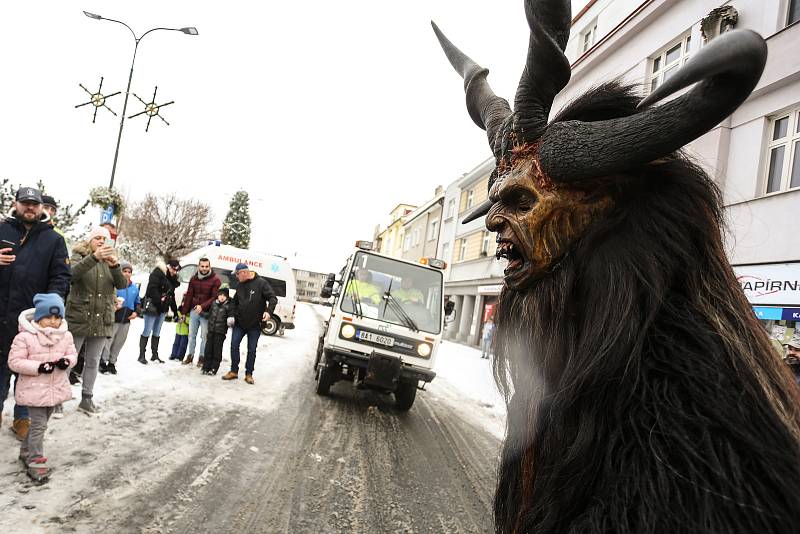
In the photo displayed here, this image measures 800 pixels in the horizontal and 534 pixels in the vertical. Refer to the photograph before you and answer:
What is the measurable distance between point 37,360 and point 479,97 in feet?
13.0

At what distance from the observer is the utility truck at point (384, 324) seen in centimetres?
735

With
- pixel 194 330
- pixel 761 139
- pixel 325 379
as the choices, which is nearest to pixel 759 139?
pixel 761 139

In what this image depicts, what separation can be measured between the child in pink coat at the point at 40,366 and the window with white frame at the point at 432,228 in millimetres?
35550

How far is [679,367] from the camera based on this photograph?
3.30 feet

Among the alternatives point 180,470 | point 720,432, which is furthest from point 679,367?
point 180,470

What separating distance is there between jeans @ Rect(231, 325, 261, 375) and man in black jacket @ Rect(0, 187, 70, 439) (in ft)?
13.5

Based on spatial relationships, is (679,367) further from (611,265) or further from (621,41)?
(621,41)

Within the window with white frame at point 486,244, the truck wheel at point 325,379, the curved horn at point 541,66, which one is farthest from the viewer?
the window with white frame at point 486,244

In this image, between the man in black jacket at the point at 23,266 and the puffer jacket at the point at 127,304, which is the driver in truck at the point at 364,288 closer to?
the puffer jacket at the point at 127,304

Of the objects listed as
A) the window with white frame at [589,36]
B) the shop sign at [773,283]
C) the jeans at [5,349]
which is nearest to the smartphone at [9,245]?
the jeans at [5,349]

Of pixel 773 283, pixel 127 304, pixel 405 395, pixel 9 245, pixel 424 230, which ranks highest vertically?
pixel 424 230

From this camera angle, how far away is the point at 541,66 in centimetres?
133

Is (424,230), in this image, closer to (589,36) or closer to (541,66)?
(589,36)

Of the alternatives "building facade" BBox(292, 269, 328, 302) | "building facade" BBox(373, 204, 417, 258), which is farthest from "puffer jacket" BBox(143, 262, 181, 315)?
"building facade" BBox(292, 269, 328, 302)
